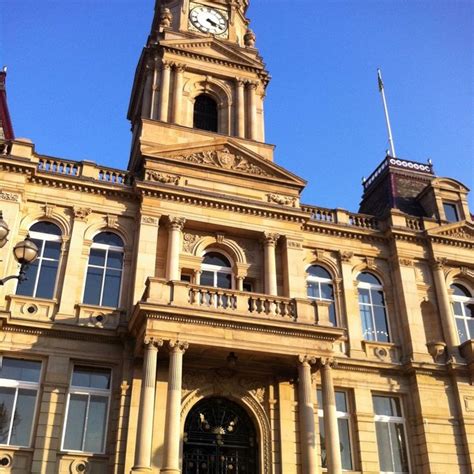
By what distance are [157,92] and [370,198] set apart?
11731 millimetres

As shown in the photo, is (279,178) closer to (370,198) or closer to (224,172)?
(224,172)

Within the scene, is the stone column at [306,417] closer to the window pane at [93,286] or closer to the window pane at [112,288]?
the window pane at [112,288]

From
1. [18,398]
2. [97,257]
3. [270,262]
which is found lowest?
[18,398]

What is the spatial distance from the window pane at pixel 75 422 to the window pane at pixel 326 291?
9.68 metres

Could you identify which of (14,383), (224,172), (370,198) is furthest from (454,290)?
(14,383)

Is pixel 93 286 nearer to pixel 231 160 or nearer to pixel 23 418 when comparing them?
pixel 23 418

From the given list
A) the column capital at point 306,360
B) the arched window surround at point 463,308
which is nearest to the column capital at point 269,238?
the column capital at point 306,360

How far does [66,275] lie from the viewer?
19.5 meters

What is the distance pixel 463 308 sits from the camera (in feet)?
79.5

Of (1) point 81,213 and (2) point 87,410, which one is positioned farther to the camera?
(1) point 81,213

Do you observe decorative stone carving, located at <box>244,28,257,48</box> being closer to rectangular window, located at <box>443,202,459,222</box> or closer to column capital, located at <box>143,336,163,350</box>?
rectangular window, located at <box>443,202,459,222</box>

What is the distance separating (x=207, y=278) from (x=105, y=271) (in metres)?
3.60

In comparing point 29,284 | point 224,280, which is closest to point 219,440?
point 224,280

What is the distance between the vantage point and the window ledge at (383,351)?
71.8ft
